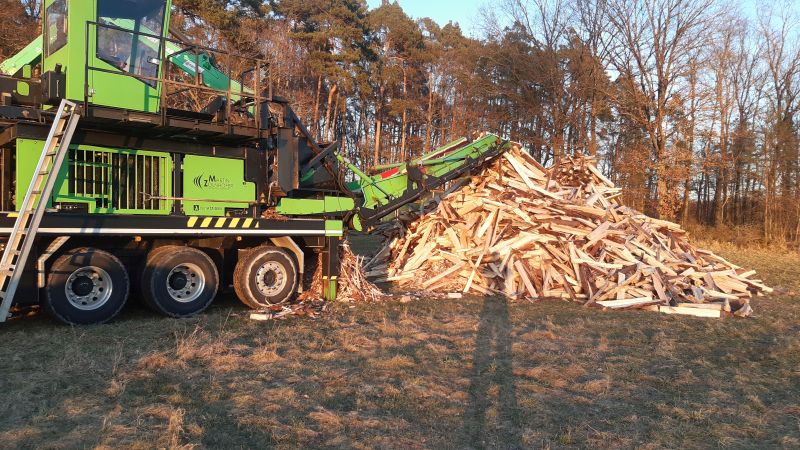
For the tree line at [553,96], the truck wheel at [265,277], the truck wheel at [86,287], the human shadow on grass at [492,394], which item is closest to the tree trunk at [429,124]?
the tree line at [553,96]

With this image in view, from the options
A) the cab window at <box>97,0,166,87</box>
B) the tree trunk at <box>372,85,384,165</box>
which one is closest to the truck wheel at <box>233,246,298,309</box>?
the cab window at <box>97,0,166,87</box>

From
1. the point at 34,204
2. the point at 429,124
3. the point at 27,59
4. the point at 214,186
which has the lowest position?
the point at 34,204

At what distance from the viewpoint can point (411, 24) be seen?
130 ft

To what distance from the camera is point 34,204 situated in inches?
270

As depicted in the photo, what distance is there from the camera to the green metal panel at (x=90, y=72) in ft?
24.8

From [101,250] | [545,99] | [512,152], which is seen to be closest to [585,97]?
[545,99]

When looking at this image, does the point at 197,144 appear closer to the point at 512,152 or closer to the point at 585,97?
the point at 512,152

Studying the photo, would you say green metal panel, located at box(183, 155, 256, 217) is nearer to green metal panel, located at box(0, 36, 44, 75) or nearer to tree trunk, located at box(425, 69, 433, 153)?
green metal panel, located at box(0, 36, 44, 75)

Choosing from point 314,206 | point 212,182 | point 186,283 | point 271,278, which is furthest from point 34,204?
point 314,206

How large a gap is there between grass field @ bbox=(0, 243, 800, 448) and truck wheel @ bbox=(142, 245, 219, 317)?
0.86 feet

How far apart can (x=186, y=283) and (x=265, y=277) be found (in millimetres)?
1207

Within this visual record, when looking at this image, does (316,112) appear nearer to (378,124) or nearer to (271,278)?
(378,124)

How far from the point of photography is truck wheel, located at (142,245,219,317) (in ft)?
26.3

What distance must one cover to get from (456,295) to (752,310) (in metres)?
5.21
